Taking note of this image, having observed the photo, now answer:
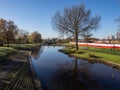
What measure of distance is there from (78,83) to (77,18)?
33.7m

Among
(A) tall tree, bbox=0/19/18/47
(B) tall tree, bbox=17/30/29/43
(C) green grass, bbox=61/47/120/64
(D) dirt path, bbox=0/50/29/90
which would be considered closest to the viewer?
(D) dirt path, bbox=0/50/29/90

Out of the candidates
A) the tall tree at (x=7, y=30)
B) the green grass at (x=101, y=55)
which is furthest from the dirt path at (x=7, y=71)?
the tall tree at (x=7, y=30)

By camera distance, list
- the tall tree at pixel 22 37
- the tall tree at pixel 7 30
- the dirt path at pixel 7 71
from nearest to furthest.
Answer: the dirt path at pixel 7 71 → the tall tree at pixel 7 30 → the tall tree at pixel 22 37

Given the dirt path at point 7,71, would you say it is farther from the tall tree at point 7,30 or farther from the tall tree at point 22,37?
the tall tree at point 22,37

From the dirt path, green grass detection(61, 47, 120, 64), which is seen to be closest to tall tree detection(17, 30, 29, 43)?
green grass detection(61, 47, 120, 64)

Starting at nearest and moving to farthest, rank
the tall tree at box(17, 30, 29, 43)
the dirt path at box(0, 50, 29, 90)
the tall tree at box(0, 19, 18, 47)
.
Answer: the dirt path at box(0, 50, 29, 90) < the tall tree at box(0, 19, 18, 47) < the tall tree at box(17, 30, 29, 43)

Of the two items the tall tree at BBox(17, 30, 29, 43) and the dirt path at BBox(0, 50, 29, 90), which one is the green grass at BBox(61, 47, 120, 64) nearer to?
the dirt path at BBox(0, 50, 29, 90)

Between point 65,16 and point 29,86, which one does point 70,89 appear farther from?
point 65,16

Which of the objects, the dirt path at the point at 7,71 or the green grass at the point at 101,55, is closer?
the dirt path at the point at 7,71

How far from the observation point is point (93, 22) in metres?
47.3

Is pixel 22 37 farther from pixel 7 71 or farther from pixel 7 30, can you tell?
pixel 7 71

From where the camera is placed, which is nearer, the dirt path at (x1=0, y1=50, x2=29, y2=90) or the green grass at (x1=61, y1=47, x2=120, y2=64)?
the dirt path at (x1=0, y1=50, x2=29, y2=90)

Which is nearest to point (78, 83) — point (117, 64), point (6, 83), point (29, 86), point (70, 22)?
point (29, 86)

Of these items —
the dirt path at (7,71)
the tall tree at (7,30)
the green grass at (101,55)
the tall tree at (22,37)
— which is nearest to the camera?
the dirt path at (7,71)
